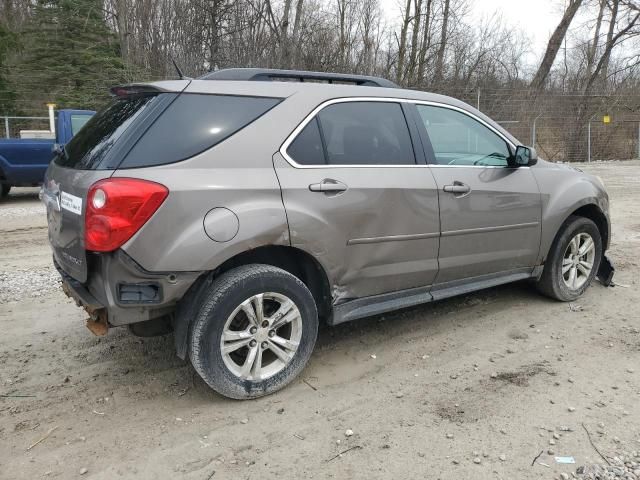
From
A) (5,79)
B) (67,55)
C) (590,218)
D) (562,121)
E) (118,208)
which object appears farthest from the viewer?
(67,55)

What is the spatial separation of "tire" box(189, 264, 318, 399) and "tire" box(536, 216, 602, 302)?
250 centimetres

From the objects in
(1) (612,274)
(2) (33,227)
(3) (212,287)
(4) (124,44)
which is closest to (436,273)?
(3) (212,287)

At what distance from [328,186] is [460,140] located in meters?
1.49

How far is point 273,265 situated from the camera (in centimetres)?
332

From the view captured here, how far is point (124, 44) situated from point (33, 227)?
670 inches

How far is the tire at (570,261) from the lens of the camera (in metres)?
4.71

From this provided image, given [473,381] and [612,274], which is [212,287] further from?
[612,274]

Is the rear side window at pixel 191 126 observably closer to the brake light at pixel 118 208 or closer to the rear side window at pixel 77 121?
the brake light at pixel 118 208

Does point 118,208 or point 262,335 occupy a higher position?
point 118,208

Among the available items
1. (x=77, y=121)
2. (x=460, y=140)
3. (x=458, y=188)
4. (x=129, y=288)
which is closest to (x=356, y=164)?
(x=458, y=188)

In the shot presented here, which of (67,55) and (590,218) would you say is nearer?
(590,218)

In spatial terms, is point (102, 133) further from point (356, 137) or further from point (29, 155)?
point (29, 155)

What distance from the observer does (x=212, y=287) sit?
297 centimetres

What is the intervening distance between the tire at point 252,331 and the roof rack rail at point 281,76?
1227 mm
